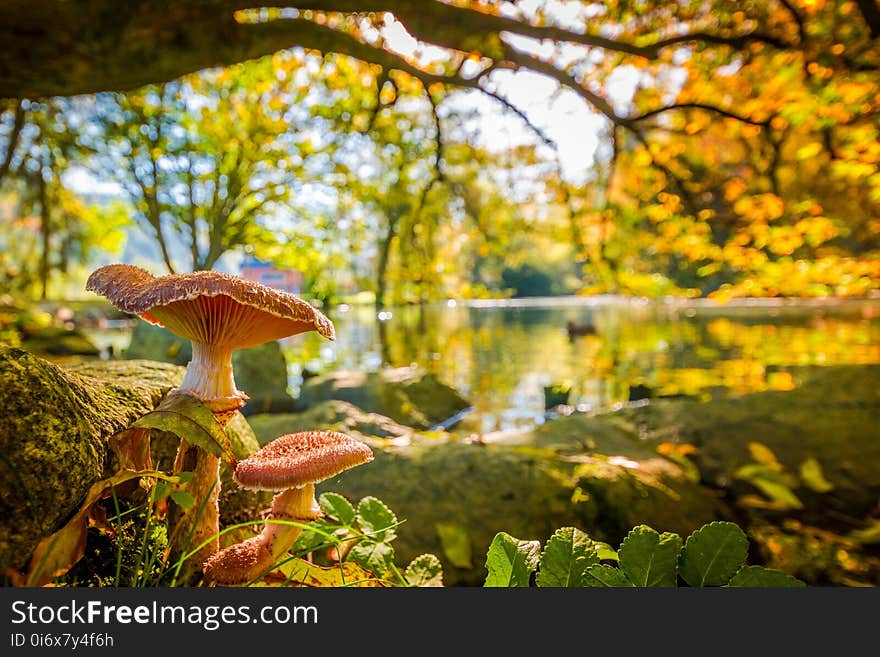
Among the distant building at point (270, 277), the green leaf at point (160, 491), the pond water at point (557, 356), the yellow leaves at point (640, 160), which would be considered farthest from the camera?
the pond water at point (557, 356)

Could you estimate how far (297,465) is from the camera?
2.09ft

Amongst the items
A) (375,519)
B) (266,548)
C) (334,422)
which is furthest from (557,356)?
(266,548)

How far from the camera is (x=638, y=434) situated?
377 centimetres

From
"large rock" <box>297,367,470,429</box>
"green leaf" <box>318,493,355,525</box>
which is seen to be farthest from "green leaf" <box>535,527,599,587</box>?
"large rock" <box>297,367,470,429</box>

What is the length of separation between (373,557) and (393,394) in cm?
313

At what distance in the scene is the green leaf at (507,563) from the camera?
675mm

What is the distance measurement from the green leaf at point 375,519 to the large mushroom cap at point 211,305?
1.38ft

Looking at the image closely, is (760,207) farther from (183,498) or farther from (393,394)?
(183,498)

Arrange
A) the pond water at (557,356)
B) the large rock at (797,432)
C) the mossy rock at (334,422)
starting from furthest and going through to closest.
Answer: the pond water at (557,356)
the large rock at (797,432)
the mossy rock at (334,422)

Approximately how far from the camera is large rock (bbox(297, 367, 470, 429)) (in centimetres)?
382

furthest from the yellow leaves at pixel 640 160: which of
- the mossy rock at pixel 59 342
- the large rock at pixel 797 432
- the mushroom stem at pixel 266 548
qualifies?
the mossy rock at pixel 59 342

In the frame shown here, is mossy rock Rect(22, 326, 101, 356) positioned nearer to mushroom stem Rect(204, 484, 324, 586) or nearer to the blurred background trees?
the blurred background trees

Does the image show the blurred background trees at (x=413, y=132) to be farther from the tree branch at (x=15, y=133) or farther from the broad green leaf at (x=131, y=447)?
the broad green leaf at (x=131, y=447)

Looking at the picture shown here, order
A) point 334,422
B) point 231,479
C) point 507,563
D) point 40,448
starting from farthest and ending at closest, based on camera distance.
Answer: point 334,422, point 231,479, point 507,563, point 40,448
